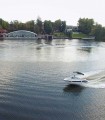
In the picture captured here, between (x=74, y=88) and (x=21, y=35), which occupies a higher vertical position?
(x=74, y=88)

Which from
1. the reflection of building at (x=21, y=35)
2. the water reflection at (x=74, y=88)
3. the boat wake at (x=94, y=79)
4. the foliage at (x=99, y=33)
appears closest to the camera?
the water reflection at (x=74, y=88)

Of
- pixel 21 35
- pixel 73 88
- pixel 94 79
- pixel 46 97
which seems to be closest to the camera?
pixel 46 97

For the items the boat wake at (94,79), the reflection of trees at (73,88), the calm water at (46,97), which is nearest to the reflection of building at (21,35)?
the calm water at (46,97)

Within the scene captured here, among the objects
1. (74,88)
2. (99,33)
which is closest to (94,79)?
(74,88)

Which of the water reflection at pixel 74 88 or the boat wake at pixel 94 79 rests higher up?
the boat wake at pixel 94 79

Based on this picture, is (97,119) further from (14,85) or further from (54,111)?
(14,85)

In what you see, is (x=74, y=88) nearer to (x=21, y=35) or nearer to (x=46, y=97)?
(x=46, y=97)

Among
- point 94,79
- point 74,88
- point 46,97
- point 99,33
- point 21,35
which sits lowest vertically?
point 21,35

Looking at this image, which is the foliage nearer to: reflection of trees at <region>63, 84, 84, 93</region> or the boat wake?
the boat wake

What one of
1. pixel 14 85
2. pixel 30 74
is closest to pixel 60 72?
pixel 30 74

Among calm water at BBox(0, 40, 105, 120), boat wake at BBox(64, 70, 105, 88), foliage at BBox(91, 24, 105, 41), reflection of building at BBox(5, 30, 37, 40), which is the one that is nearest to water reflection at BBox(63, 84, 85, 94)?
calm water at BBox(0, 40, 105, 120)

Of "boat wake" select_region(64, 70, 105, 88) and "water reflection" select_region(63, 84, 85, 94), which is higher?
"boat wake" select_region(64, 70, 105, 88)

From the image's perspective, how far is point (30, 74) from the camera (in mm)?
53875

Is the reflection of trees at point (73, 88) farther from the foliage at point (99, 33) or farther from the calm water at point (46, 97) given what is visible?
the foliage at point (99, 33)
